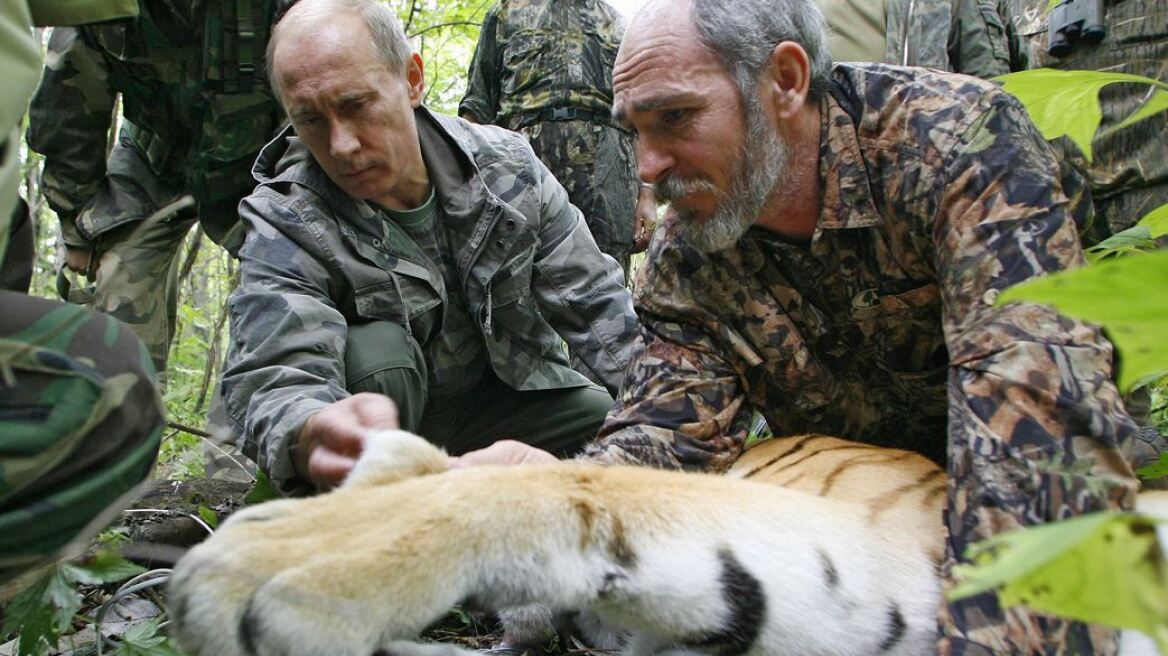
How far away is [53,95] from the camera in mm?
4328

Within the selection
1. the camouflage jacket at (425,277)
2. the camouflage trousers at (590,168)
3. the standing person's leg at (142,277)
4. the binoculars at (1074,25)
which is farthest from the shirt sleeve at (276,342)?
the binoculars at (1074,25)

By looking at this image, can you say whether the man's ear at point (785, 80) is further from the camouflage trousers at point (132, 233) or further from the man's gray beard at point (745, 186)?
the camouflage trousers at point (132, 233)

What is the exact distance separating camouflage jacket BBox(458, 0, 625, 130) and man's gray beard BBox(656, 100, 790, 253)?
300 cm

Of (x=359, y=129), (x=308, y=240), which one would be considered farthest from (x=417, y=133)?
(x=308, y=240)

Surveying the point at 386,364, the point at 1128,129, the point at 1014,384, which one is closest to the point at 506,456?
the point at 1014,384

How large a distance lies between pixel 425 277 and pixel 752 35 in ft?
4.32

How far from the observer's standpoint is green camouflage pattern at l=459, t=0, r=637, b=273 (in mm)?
5324

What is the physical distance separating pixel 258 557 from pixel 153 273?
3.83 m

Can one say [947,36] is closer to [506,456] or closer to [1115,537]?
[506,456]

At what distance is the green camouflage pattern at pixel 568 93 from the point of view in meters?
5.32

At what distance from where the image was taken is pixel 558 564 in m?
1.46

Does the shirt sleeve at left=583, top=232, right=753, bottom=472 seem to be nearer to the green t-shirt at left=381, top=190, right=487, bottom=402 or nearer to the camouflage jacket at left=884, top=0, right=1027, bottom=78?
the green t-shirt at left=381, top=190, right=487, bottom=402

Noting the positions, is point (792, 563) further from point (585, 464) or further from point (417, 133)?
point (417, 133)

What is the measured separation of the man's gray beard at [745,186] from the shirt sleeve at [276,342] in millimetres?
1031
